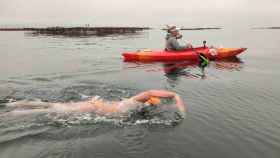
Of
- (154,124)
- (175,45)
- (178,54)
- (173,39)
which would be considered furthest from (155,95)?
(175,45)

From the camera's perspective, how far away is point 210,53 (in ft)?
73.1

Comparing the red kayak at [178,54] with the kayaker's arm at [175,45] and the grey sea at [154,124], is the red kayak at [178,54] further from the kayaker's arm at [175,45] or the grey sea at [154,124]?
the grey sea at [154,124]

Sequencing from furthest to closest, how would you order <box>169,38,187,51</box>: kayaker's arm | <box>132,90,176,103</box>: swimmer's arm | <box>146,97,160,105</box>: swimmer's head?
1. <box>169,38,187,51</box>: kayaker's arm
2. <box>132,90,176,103</box>: swimmer's arm
3. <box>146,97,160,105</box>: swimmer's head

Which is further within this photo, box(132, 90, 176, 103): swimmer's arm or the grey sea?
box(132, 90, 176, 103): swimmer's arm

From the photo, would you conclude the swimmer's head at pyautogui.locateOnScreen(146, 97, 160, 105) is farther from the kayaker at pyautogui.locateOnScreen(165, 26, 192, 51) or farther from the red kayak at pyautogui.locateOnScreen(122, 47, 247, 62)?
the red kayak at pyautogui.locateOnScreen(122, 47, 247, 62)

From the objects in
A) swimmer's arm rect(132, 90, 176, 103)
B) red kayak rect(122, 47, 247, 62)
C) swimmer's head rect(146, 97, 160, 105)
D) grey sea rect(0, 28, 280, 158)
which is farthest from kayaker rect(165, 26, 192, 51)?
swimmer's head rect(146, 97, 160, 105)

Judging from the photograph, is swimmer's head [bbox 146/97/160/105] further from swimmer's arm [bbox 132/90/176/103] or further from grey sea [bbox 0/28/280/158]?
grey sea [bbox 0/28/280/158]

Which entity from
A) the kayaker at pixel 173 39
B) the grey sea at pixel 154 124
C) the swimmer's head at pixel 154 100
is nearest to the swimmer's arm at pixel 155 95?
the swimmer's head at pixel 154 100

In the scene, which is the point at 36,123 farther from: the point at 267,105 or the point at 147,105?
the point at 267,105

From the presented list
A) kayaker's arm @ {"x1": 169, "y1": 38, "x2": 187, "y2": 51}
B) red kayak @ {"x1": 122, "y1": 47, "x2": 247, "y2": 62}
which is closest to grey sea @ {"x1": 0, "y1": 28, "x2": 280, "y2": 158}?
red kayak @ {"x1": 122, "y1": 47, "x2": 247, "y2": 62}

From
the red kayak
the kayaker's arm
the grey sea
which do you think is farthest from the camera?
the red kayak

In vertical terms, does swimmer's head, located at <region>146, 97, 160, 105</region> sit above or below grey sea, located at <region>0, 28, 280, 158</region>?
above

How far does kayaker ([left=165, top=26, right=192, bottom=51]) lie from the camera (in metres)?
20.7

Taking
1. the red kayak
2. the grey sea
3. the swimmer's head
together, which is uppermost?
the red kayak
